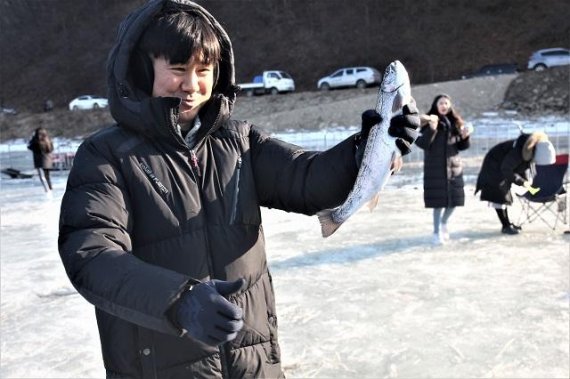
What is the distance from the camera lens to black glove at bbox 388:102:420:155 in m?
1.74

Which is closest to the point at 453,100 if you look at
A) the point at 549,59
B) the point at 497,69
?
the point at 549,59

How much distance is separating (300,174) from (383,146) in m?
0.29

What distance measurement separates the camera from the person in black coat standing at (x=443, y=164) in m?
6.58

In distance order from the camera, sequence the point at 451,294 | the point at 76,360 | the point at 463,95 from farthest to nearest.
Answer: the point at 463,95 < the point at 451,294 < the point at 76,360

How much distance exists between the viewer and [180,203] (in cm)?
173

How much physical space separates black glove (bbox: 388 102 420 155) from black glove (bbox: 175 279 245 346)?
2.20ft

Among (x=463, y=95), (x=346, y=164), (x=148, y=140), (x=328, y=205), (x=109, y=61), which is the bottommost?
(x=463, y=95)

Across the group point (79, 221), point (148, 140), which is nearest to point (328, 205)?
point (148, 140)

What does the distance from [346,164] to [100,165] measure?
69 cm

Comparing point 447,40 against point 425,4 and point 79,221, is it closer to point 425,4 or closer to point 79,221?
point 425,4

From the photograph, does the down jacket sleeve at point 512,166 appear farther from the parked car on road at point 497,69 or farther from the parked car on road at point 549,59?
the parked car on road at point 497,69

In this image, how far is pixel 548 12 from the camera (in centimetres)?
3775

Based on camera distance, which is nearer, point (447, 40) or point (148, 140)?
point (148, 140)

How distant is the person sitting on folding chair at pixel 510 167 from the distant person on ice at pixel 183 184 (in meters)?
5.52
